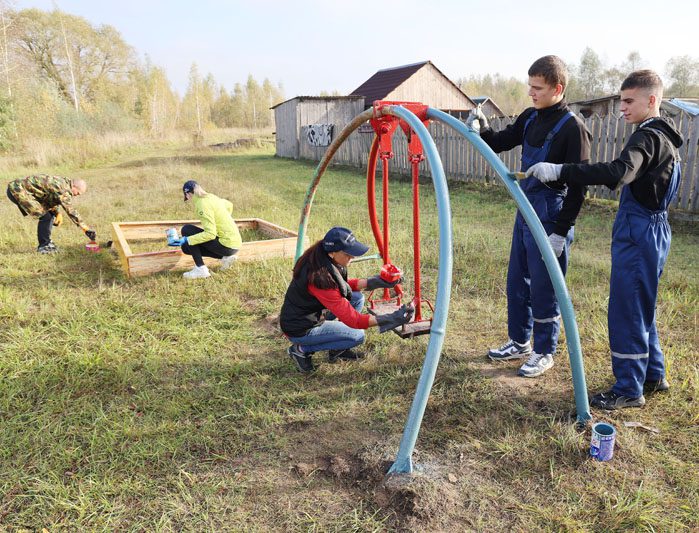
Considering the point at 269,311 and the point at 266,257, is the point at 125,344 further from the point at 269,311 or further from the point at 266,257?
the point at 266,257

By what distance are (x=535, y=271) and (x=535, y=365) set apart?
2.45 feet

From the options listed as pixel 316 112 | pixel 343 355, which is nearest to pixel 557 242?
pixel 343 355

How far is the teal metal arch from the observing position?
2256 mm

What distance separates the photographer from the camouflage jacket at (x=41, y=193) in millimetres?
6594

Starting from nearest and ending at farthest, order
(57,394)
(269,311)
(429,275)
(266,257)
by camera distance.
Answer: (57,394) < (269,311) < (429,275) < (266,257)

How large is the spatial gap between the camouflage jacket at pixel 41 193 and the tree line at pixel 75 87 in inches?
753

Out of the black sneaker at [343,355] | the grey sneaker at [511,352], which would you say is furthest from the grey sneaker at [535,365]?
the black sneaker at [343,355]

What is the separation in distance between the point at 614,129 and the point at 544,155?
741cm

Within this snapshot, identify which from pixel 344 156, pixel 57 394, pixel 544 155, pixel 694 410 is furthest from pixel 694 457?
pixel 344 156

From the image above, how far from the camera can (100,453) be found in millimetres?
2729

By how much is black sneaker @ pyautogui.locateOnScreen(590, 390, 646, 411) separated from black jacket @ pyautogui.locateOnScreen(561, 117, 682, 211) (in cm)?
118

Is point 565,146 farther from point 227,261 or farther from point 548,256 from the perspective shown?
point 227,261

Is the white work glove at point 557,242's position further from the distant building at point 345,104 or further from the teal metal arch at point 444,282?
the distant building at point 345,104

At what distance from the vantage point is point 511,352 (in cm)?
367
